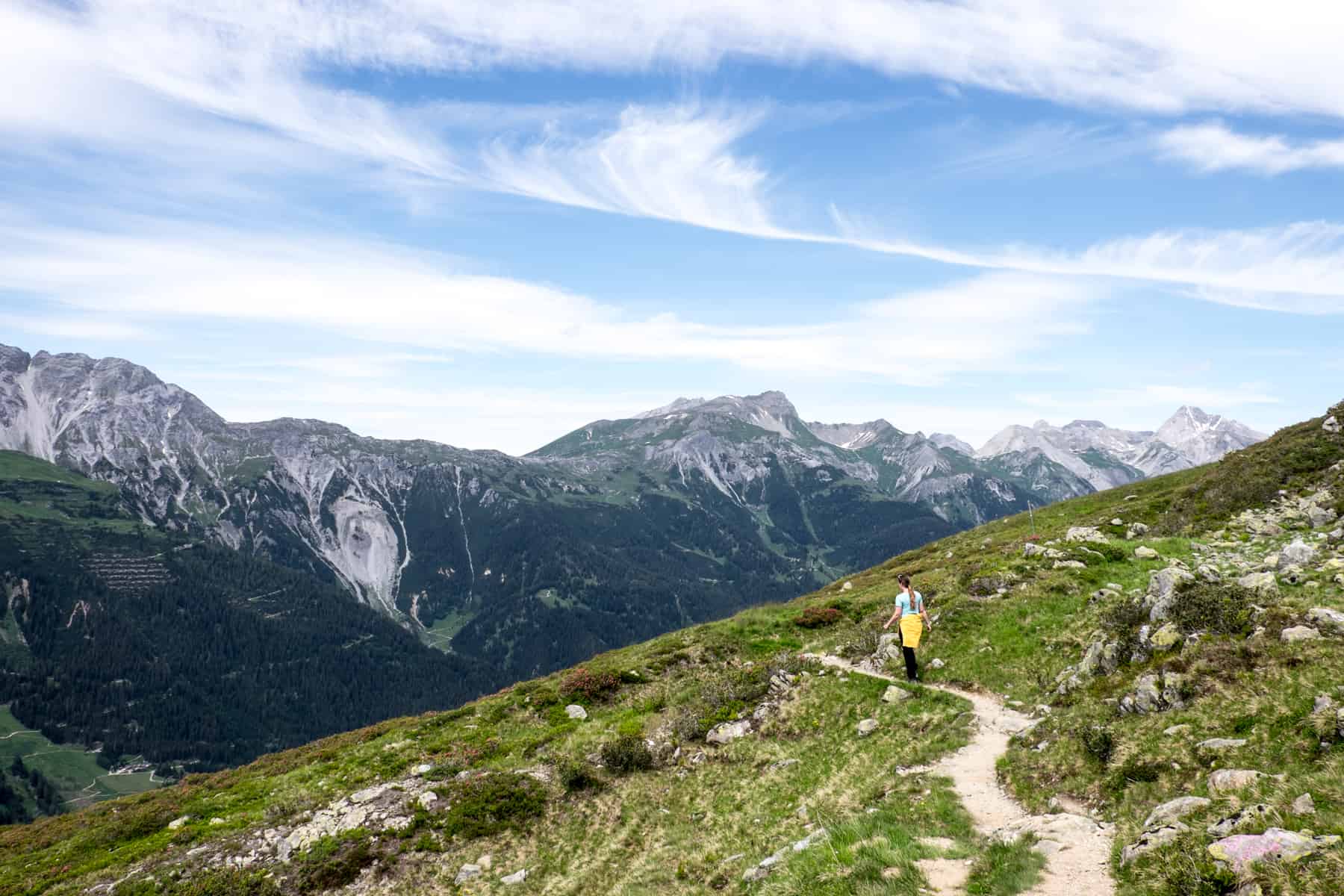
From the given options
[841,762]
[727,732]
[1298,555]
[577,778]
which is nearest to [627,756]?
[577,778]

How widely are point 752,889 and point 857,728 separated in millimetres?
10791

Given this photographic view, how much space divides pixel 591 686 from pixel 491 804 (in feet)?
38.6

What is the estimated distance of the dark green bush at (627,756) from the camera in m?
25.1

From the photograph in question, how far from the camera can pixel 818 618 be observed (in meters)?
42.4

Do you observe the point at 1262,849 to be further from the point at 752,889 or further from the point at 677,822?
the point at 677,822

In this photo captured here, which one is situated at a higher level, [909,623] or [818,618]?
[909,623]

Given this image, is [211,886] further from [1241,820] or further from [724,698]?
[1241,820]

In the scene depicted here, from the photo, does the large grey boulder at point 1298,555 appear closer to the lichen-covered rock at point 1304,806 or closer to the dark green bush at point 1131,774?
the dark green bush at point 1131,774

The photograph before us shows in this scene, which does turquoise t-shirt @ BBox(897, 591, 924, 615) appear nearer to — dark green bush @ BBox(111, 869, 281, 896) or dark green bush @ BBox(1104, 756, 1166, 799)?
dark green bush @ BBox(1104, 756, 1166, 799)

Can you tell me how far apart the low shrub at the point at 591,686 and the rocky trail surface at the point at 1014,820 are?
18.4 metres

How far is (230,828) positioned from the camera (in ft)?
76.9

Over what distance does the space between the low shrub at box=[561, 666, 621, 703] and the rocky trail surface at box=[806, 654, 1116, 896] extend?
18.4 m

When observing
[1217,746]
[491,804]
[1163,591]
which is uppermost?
[1163,591]

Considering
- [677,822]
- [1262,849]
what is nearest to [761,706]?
[677,822]
